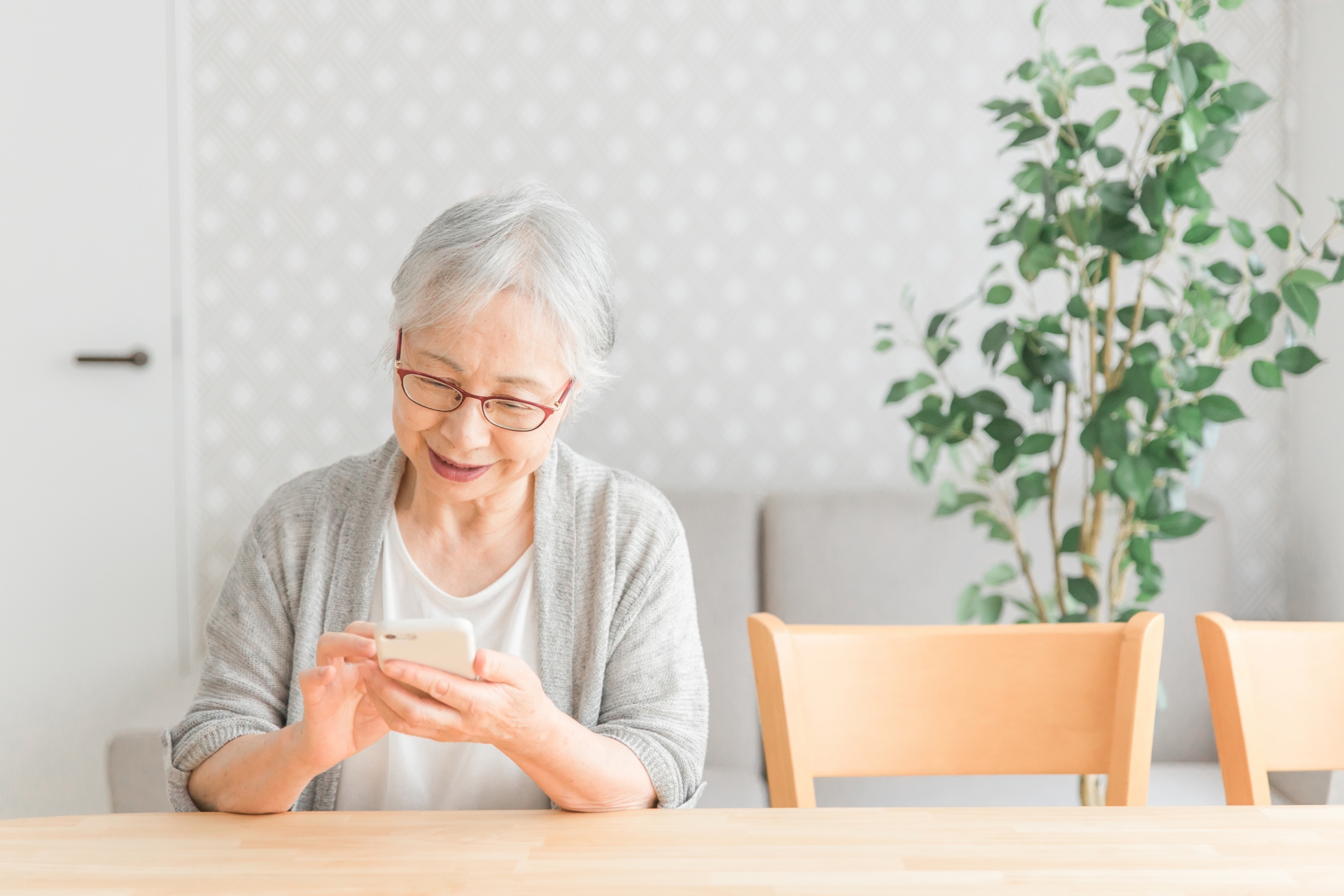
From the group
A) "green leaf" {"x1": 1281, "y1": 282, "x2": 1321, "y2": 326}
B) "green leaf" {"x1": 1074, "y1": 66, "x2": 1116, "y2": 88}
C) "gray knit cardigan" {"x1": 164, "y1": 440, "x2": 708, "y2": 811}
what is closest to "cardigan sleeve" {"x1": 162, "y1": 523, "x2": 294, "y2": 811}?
"gray knit cardigan" {"x1": 164, "y1": 440, "x2": 708, "y2": 811}

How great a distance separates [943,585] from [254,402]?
1.54m

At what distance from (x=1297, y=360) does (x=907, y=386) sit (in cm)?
56

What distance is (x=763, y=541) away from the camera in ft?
7.04

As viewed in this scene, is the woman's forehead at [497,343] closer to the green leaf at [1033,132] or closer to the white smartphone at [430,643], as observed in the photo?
the white smartphone at [430,643]

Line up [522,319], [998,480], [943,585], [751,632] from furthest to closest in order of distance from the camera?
1. [998,480]
2. [943,585]
3. [751,632]
4. [522,319]

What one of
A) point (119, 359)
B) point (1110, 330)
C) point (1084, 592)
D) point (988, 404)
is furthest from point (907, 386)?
point (119, 359)

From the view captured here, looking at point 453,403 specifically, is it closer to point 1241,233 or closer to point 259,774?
point 259,774

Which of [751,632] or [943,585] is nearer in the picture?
[751,632]

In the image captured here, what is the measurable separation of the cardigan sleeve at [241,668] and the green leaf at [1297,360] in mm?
1406

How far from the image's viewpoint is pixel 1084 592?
5.37ft

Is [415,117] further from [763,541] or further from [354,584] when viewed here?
[354,584]

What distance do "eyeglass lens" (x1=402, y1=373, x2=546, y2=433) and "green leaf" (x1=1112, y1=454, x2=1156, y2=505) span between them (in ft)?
3.06

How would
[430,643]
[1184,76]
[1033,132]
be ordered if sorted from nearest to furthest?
[430,643] < [1184,76] < [1033,132]

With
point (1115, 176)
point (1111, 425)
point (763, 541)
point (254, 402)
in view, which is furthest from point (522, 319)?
point (1115, 176)
